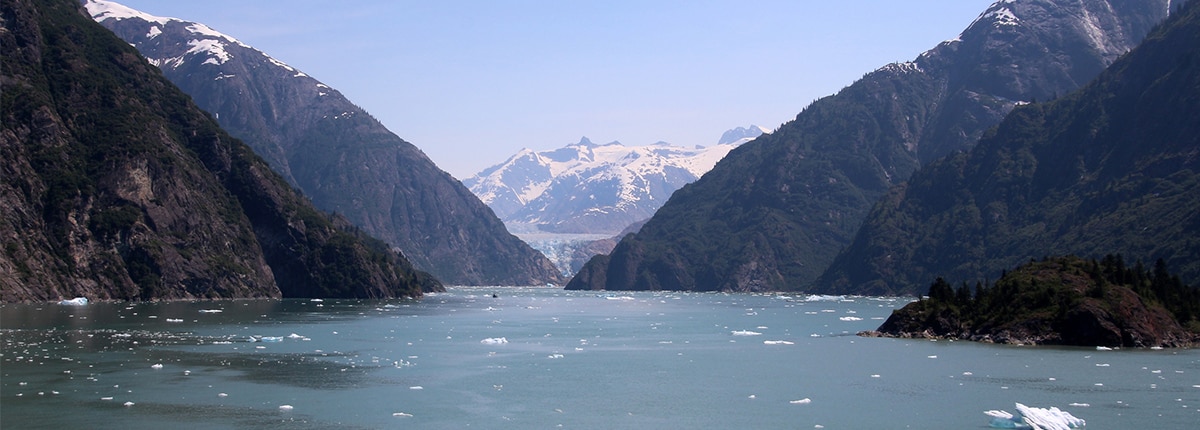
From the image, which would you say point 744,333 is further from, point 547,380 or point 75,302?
point 75,302

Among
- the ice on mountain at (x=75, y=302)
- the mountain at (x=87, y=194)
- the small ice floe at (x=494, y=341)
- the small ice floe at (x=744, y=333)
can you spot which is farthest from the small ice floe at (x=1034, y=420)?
the mountain at (x=87, y=194)

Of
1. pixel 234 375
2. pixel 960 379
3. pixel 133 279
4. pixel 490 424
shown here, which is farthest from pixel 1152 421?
pixel 133 279

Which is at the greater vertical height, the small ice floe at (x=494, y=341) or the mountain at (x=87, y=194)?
the mountain at (x=87, y=194)

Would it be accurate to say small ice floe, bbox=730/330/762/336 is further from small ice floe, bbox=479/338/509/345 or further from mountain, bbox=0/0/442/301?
mountain, bbox=0/0/442/301

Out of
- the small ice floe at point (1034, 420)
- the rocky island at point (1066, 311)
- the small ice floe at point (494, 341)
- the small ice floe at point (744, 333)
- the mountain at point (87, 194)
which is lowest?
the small ice floe at point (1034, 420)

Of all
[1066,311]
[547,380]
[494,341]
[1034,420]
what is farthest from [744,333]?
[1034,420]

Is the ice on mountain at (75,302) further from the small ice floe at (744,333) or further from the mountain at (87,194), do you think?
the small ice floe at (744,333)
